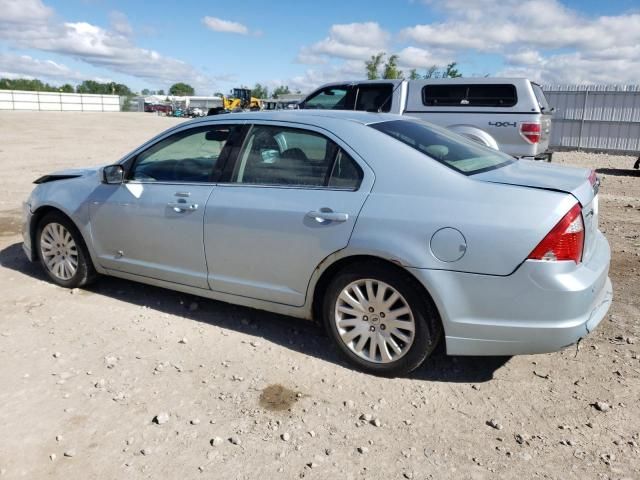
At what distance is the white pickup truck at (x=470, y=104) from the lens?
961 cm

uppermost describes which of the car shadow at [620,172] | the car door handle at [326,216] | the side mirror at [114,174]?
the side mirror at [114,174]

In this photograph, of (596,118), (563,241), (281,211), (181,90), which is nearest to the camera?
(563,241)

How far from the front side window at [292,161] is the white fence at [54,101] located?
7016 cm

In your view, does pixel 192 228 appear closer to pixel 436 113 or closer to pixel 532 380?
pixel 532 380

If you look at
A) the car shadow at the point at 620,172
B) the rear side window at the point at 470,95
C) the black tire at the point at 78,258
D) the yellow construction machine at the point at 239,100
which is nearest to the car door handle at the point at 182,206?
the black tire at the point at 78,258

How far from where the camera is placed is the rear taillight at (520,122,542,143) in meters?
9.48

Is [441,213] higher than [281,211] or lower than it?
higher

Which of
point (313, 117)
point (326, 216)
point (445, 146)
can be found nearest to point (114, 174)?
point (313, 117)

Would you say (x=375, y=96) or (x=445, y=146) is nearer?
(x=445, y=146)

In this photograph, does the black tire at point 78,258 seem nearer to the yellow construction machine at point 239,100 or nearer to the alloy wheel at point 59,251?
the alloy wheel at point 59,251

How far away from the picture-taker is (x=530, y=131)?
9.49m

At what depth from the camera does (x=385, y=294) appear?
3.40 m

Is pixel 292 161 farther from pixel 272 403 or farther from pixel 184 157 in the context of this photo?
pixel 272 403

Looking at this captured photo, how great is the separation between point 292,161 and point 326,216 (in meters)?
0.58
